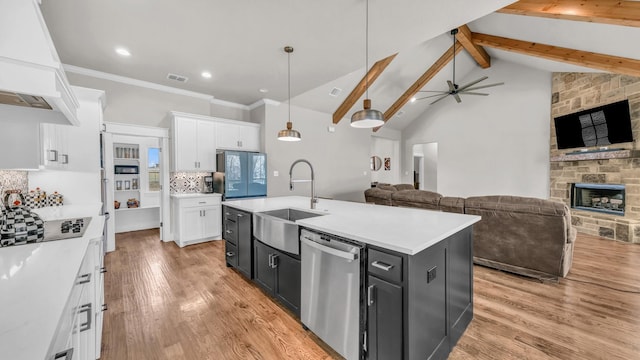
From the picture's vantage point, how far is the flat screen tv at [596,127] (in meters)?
4.29

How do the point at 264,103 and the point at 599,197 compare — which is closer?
the point at 599,197

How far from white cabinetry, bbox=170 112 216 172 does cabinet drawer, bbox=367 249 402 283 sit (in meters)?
4.08

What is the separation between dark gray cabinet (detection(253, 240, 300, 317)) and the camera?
205 centimetres

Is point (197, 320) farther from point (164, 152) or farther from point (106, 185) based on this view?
Result: point (164, 152)

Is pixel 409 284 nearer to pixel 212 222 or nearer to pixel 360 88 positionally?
pixel 212 222

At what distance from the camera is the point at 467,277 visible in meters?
1.98

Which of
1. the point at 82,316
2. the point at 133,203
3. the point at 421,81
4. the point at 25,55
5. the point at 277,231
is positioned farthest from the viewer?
the point at 421,81

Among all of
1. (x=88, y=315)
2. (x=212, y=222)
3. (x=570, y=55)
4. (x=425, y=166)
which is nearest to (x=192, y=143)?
(x=212, y=222)

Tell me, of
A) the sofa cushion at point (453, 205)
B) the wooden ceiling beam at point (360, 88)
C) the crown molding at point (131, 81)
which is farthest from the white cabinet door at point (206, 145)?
the sofa cushion at point (453, 205)

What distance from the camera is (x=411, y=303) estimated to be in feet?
4.30

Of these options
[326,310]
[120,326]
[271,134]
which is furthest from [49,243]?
[271,134]

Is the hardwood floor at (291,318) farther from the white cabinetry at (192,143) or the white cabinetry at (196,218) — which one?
the white cabinetry at (192,143)

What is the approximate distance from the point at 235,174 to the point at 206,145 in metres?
0.77

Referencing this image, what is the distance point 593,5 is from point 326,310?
15.1 feet
